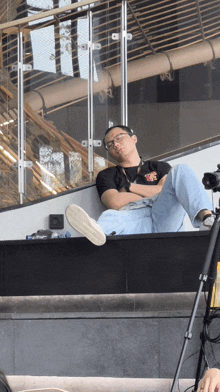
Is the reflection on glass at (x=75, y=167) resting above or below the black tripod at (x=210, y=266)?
above

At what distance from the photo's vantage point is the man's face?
12.6ft

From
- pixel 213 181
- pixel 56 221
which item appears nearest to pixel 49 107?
pixel 56 221

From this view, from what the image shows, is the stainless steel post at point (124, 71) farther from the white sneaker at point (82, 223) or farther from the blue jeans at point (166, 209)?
the white sneaker at point (82, 223)

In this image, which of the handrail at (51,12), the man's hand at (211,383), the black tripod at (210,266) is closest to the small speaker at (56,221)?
the handrail at (51,12)

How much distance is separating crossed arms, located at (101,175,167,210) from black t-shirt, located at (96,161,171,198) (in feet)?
0.20

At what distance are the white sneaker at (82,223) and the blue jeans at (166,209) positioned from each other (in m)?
0.37

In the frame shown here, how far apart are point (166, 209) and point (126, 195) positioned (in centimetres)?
41

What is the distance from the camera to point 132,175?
384cm

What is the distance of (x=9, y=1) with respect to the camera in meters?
4.23

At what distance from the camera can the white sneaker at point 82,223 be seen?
2750 millimetres

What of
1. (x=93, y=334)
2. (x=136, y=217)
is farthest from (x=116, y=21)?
(x=93, y=334)

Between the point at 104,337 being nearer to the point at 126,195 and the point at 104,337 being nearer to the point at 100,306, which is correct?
the point at 100,306

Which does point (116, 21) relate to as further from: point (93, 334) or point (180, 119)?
point (93, 334)

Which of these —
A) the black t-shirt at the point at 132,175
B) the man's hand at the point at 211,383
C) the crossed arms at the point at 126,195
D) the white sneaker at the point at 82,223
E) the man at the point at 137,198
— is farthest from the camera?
the black t-shirt at the point at 132,175
